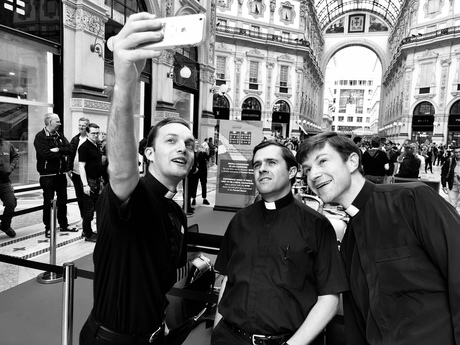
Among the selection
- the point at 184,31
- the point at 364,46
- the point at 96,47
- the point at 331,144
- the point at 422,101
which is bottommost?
the point at 331,144

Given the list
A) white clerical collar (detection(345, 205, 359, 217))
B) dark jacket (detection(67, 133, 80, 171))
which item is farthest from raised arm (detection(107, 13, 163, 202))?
dark jacket (detection(67, 133, 80, 171))

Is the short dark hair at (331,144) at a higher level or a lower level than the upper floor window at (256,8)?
lower

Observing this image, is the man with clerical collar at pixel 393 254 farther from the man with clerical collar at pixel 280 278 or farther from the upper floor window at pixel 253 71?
the upper floor window at pixel 253 71

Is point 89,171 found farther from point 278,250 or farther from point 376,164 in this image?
point 376,164

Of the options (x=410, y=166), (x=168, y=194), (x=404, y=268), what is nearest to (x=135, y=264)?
(x=168, y=194)

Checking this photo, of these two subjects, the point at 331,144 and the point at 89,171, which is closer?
the point at 331,144

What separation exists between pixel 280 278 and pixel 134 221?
809mm

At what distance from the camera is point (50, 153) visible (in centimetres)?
537

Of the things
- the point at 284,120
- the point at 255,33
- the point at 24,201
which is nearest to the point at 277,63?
the point at 255,33

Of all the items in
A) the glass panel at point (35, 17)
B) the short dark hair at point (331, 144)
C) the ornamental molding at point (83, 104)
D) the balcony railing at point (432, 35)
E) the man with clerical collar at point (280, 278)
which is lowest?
the man with clerical collar at point (280, 278)

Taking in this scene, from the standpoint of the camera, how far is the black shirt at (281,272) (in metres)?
1.67

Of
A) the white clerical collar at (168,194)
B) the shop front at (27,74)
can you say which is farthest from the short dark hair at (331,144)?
the shop front at (27,74)

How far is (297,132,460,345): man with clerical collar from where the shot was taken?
135cm

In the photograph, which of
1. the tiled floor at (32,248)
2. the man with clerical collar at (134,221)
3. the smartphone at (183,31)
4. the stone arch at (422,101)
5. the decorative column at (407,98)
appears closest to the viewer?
the smartphone at (183,31)
